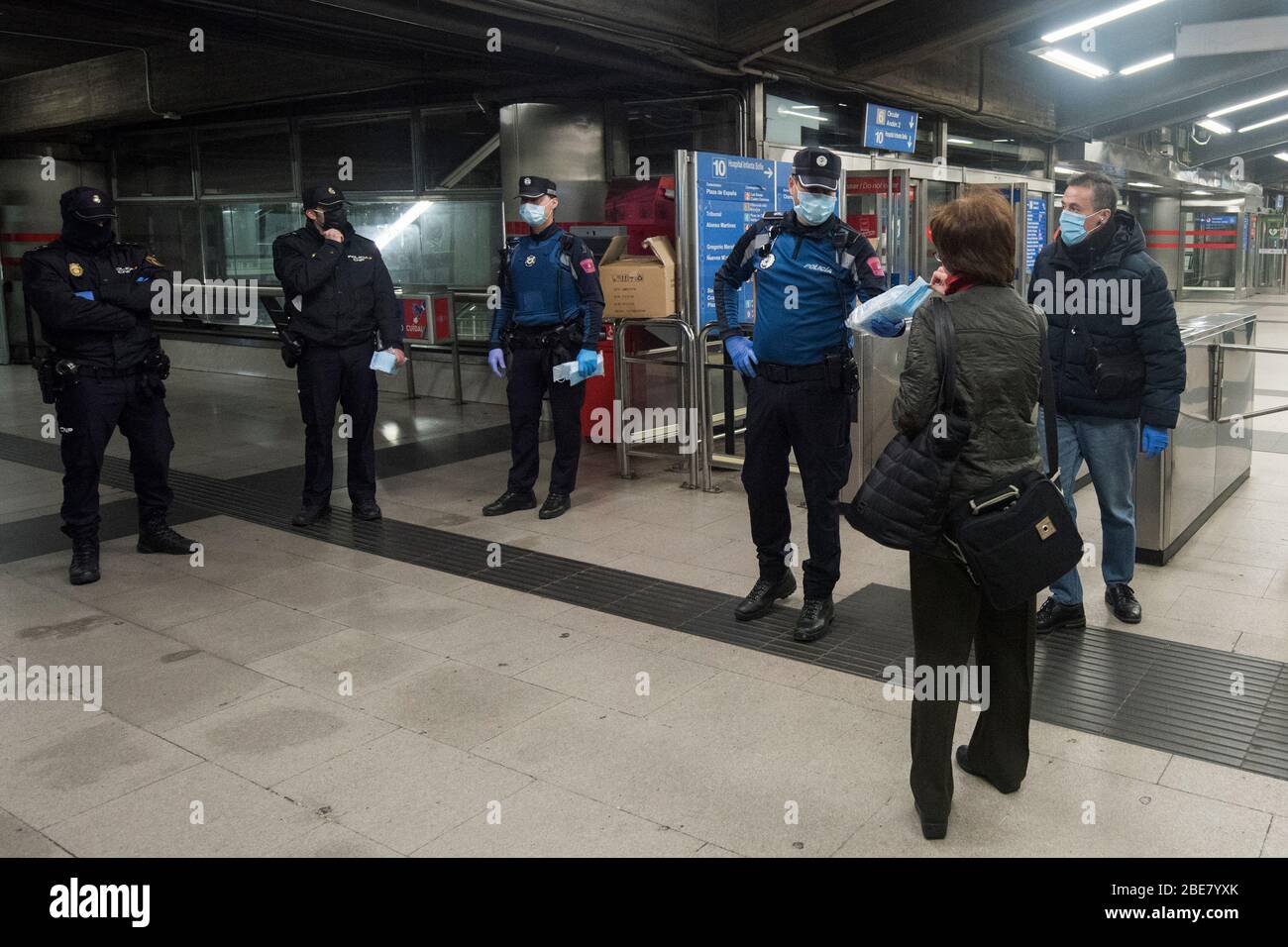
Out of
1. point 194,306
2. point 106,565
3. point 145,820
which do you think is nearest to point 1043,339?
point 145,820

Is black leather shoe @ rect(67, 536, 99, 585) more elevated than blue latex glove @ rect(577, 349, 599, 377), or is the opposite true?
blue latex glove @ rect(577, 349, 599, 377)

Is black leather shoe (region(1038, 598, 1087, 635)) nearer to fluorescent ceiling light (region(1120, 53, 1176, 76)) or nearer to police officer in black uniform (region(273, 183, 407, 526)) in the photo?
police officer in black uniform (region(273, 183, 407, 526))

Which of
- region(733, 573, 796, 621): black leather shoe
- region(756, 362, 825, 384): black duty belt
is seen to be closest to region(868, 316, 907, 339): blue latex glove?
Result: region(756, 362, 825, 384): black duty belt

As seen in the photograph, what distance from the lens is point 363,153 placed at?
399 inches

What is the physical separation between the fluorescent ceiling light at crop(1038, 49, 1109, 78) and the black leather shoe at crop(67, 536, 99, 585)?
10385 millimetres

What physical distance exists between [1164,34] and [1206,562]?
8.16 m

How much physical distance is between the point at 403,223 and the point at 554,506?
532 cm

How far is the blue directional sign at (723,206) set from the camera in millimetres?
6043

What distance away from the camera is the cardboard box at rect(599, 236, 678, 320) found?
20.1ft

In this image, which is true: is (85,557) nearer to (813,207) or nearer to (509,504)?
(509,504)

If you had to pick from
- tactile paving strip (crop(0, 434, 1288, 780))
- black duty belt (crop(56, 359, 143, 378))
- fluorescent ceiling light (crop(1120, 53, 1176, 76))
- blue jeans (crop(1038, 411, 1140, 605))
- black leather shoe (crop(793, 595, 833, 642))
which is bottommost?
tactile paving strip (crop(0, 434, 1288, 780))

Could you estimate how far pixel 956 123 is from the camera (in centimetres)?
1127

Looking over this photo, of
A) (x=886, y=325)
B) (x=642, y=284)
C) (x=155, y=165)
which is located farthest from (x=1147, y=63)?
(x=155, y=165)
